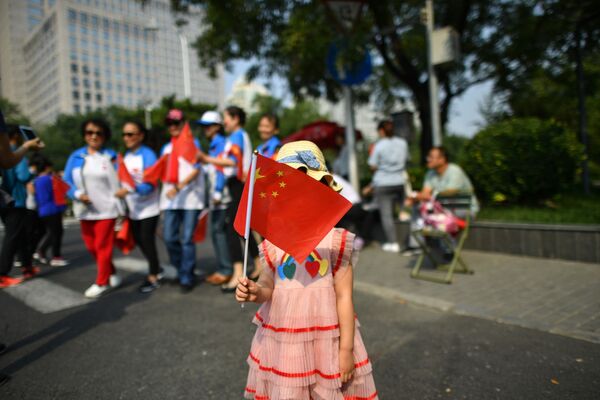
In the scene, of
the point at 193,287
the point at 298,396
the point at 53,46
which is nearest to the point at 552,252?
the point at 193,287

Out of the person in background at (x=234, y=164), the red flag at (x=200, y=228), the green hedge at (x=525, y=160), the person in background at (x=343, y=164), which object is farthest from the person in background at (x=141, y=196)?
the green hedge at (x=525, y=160)

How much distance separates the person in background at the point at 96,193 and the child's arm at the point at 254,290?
141 inches

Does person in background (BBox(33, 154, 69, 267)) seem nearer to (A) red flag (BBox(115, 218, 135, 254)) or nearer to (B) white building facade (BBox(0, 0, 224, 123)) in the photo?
(A) red flag (BBox(115, 218, 135, 254))

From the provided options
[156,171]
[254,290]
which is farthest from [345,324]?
[156,171]

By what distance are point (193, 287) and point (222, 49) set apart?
7793mm

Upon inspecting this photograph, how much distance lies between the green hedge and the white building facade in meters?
127

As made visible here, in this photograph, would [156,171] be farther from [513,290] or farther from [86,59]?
[86,59]

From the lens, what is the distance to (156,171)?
4.93 m

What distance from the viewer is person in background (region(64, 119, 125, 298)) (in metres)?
4.75

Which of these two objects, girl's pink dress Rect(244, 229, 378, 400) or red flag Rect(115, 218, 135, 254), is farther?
red flag Rect(115, 218, 135, 254)

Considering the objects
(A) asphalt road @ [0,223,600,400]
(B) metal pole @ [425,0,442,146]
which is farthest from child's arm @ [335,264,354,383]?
(B) metal pole @ [425,0,442,146]

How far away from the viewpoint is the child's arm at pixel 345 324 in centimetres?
173

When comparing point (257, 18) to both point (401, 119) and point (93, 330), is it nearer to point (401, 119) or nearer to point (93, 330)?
point (401, 119)

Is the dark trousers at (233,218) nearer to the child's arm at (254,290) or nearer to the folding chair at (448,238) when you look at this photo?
the folding chair at (448,238)
